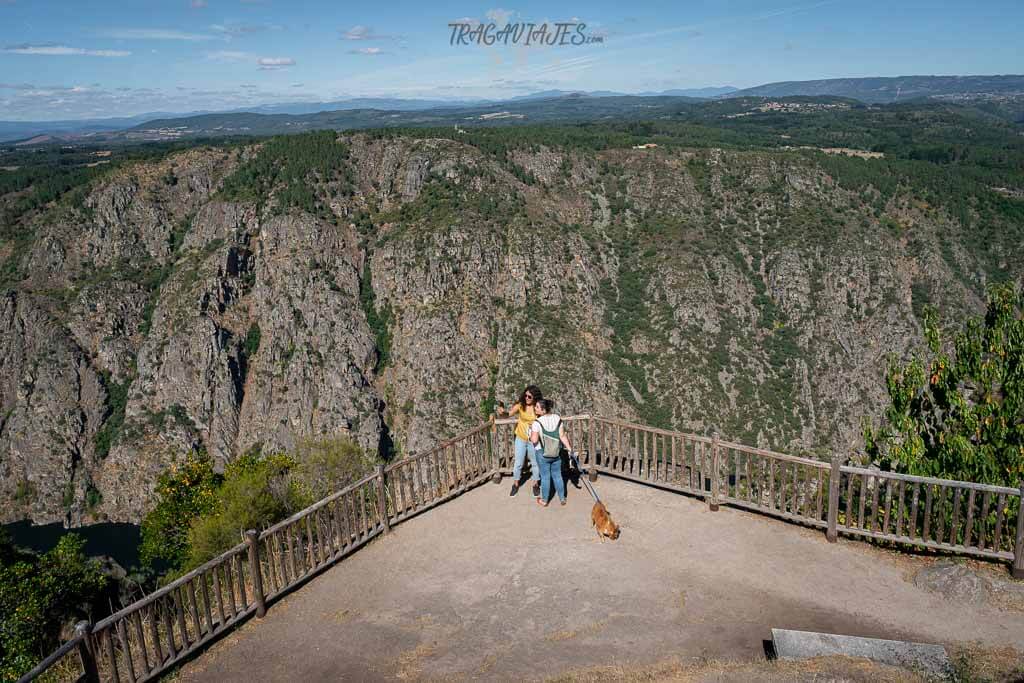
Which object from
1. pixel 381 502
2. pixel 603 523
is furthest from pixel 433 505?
pixel 603 523

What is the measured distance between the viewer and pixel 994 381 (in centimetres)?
1176

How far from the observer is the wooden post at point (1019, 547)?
9102 millimetres

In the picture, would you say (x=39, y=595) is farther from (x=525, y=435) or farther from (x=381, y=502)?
(x=525, y=435)

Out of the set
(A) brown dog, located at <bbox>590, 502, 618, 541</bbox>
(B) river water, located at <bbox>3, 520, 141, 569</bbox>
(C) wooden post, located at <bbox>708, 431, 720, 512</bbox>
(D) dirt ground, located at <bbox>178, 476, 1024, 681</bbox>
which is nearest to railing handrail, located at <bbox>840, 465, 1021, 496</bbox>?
(D) dirt ground, located at <bbox>178, 476, 1024, 681</bbox>

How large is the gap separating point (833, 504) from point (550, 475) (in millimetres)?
4533

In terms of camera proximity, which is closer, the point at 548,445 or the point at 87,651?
the point at 87,651

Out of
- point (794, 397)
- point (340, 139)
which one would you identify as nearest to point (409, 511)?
point (794, 397)

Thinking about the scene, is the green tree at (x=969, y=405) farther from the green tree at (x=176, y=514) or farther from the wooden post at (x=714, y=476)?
the green tree at (x=176, y=514)

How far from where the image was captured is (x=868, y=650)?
24.4ft

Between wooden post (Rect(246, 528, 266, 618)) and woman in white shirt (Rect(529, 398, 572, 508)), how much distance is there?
4.74 meters

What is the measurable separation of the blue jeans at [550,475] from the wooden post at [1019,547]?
6.53 m

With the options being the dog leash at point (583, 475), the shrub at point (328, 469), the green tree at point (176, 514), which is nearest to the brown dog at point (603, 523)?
the dog leash at point (583, 475)

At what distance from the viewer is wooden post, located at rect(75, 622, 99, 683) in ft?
23.2

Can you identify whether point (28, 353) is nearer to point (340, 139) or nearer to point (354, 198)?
point (354, 198)
